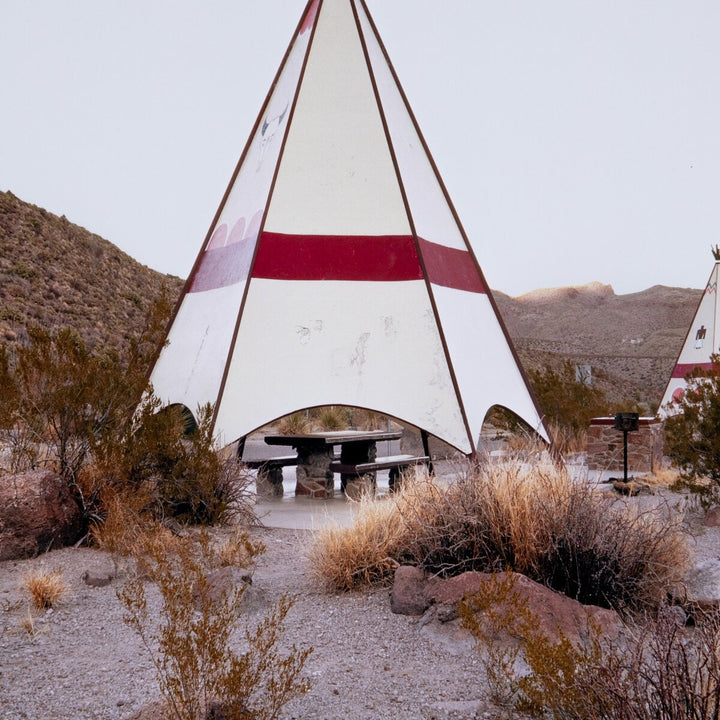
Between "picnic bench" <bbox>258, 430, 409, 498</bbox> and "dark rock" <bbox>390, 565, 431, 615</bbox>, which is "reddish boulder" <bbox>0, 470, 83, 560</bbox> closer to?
"dark rock" <bbox>390, 565, 431, 615</bbox>

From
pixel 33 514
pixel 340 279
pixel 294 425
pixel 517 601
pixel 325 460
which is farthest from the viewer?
pixel 294 425

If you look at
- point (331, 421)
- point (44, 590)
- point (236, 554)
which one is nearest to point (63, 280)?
point (331, 421)

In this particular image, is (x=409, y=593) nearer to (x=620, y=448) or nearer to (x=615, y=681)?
(x=615, y=681)

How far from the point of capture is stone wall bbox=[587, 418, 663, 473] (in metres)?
14.4

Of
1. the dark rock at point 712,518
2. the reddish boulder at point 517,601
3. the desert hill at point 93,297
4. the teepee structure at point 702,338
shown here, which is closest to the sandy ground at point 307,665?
the reddish boulder at point 517,601

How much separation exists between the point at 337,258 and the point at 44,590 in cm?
593

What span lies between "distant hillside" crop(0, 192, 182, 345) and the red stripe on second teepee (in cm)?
1919

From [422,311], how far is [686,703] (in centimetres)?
710

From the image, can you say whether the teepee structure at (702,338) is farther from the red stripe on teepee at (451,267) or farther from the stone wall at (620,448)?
the red stripe on teepee at (451,267)

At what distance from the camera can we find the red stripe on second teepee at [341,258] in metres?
9.78

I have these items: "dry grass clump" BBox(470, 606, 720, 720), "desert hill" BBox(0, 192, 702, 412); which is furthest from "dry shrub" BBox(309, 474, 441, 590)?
"desert hill" BBox(0, 192, 702, 412)

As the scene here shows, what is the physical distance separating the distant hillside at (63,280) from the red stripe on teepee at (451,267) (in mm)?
19839

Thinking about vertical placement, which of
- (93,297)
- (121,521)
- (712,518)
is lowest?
(712,518)

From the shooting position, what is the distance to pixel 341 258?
9922 millimetres
